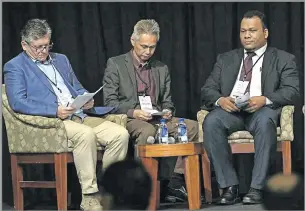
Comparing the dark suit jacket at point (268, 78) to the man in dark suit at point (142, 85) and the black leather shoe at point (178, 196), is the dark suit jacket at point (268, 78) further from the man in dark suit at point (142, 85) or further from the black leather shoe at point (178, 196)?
the black leather shoe at point (178, 196)

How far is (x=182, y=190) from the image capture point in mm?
6660

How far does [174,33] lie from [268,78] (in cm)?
112

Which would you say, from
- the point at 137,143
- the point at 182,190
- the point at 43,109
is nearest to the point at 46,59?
the point at 43,109

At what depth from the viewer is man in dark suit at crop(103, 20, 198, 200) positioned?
662 centimetres

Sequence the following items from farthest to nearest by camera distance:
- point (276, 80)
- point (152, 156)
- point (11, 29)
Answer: point (11, 29) → point (276, 80) → point (152, 156)

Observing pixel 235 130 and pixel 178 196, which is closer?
pixel 235 130

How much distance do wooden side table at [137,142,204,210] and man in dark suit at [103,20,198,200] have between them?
0.38 metres

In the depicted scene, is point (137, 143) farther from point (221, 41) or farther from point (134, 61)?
point (221, 41)

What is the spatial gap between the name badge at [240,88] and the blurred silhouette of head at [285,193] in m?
0.63

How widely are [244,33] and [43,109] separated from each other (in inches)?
60.4

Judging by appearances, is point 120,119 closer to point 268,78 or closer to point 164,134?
point 164,134

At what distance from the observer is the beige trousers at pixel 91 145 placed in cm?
614

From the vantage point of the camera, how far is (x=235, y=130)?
6488 millimetres

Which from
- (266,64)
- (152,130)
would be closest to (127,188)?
(152,130)
